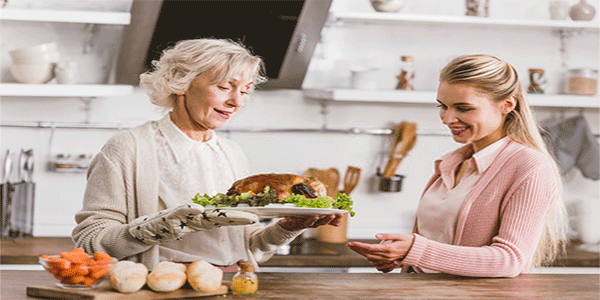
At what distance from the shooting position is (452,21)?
3348 millimetres

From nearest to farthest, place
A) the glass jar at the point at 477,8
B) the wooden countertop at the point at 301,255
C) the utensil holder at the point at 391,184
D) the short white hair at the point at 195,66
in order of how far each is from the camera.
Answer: the short white hair at the point at 195,66, the wooden countertop at the point at 301,255, the glass jar at the point at 477,8, the utensil holder at the point at 391,184

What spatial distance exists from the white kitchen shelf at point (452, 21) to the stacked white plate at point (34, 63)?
51.1 inches


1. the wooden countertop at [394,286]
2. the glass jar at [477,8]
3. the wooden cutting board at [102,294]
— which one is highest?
the glass jar at [477,8]

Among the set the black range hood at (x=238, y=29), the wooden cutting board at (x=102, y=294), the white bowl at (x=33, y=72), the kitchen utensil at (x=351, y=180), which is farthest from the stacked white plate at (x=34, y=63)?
the wooden cutting board at (x=102, y=294)

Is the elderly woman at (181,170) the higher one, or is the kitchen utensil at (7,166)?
the elderly woman at (181,170)

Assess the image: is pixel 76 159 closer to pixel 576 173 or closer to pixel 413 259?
pixel 413 259

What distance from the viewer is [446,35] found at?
12.1 feet

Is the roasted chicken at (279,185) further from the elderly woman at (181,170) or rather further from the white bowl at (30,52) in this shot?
the white bowl at (30,52)

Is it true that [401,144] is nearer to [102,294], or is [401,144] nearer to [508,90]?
[508,90]

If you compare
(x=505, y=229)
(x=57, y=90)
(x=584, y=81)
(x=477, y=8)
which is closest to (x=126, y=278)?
(x=505, y=229)

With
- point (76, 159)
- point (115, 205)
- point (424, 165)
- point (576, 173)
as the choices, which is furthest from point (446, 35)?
point (115, 205)

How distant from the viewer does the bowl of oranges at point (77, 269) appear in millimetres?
1461

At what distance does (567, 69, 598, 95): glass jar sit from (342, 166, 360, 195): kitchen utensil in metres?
1.21

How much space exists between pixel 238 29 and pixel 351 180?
3.17 feet
